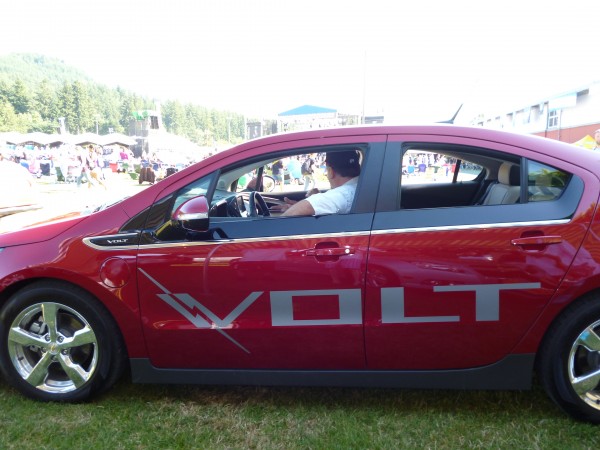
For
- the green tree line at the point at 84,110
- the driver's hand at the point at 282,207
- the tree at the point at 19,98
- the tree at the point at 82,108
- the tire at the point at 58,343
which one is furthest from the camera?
the tree at the point at 82,108

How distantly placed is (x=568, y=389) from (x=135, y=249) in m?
2.39

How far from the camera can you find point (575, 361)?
2283 mm

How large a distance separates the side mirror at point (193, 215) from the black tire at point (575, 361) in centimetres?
186

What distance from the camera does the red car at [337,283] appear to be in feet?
7.18

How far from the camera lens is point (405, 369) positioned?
7.65ft

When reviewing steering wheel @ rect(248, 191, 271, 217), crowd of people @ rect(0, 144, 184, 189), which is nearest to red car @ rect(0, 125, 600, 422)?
steering wheel @ rect(248, 191, 271, 217)

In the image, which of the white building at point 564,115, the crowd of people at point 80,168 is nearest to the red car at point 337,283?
the crowd of people at point 80,168

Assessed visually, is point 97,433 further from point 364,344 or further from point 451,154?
point 451,154

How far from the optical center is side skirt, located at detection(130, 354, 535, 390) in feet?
7.49

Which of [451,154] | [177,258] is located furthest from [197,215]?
[451,154]

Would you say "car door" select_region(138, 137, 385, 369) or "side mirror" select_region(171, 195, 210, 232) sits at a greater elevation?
"side mirror" select_region(171, 195, 210, 232)

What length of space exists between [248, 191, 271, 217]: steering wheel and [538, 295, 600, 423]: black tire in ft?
5.99

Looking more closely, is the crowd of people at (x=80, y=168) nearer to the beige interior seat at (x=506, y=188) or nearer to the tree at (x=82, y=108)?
the beige interior seat at (x=506, y=188)

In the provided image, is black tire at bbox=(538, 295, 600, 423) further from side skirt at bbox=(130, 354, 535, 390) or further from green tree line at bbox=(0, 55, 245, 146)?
green tree line at bbox=(0, 55, 245, 146)
